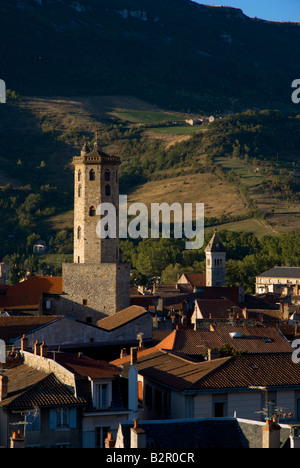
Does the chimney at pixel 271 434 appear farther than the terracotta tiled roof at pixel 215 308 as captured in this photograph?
No

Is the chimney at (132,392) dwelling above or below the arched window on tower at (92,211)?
below

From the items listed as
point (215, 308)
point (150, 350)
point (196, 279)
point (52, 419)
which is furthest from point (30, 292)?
point (196, 279)

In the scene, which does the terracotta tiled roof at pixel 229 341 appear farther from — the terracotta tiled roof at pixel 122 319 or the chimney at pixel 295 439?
the chimney at pixel 295 439

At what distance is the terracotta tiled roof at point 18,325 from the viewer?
41844 mm

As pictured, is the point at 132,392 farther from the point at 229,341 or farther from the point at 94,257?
the point at 94,257

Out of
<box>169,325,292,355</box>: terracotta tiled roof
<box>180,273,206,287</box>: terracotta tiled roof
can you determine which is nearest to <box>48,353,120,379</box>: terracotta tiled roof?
<box>169,325,292,355</box>: terracotta tiled roof

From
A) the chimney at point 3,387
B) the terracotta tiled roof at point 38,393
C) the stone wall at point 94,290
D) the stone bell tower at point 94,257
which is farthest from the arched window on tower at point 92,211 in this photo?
the chimney at point 3,387

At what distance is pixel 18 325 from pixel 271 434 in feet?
81.3

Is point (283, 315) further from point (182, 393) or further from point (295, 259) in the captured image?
point (295, 259)

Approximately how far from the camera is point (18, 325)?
4350 centimetres

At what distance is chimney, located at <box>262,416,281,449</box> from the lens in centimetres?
1991

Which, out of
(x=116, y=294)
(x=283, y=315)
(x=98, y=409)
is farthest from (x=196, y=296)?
(x=98, y=409)

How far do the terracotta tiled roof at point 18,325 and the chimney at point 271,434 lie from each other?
871 inches

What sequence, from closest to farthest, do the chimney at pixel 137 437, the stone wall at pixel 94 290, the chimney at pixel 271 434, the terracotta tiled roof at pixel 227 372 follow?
1. the chimney at pixel 137 437
2. the chimney at pixel 271 434
3. the terracotta tiled roof at pixel 227 372
4. the stone wall at pixel 94 290
